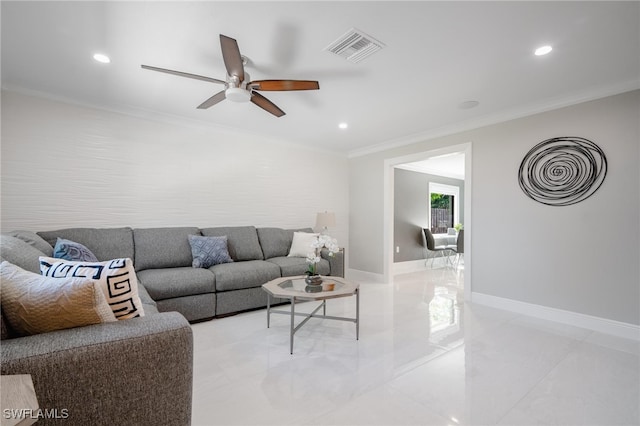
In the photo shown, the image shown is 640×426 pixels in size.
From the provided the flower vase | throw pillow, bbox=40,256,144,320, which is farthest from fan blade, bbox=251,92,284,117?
throw pillow, bbox=40,256,144,320

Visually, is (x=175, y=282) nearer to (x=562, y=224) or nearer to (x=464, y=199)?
(x=562, y=224)

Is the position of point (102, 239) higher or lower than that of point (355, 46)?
lower

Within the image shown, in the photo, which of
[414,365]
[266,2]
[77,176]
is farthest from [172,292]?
[266,2]

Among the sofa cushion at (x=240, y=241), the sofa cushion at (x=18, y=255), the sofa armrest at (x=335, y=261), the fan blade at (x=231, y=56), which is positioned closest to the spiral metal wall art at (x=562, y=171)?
the sofa armrest at (x=335, y=261)

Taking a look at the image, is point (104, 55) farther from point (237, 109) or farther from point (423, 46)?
point (423, 46)

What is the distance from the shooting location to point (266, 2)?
1776mm

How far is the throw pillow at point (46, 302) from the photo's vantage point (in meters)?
0.99

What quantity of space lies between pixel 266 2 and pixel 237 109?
187cm

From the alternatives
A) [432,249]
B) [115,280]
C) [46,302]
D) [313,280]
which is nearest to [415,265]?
[432,249]

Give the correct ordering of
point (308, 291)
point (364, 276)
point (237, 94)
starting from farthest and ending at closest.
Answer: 1. point (364, 276)
2. point (308, 291)
3. point (237, 94)

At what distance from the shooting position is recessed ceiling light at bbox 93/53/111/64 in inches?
93.5

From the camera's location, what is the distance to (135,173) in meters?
3.59

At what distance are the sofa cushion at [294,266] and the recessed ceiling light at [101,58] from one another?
8.67ft

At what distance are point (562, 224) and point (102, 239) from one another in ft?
16.3
